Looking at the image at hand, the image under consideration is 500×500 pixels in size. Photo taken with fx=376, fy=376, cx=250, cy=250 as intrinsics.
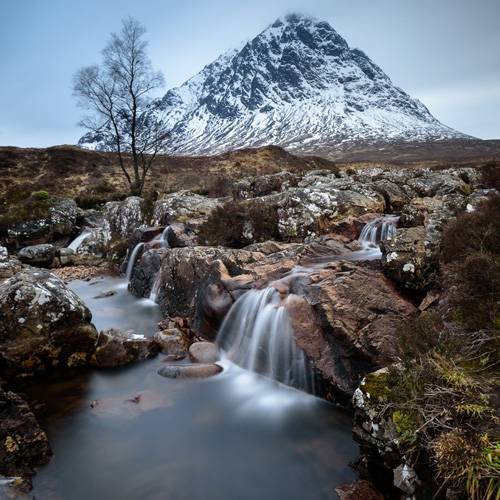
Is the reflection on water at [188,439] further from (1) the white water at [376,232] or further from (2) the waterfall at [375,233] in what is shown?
(1) the white water at [376,232]

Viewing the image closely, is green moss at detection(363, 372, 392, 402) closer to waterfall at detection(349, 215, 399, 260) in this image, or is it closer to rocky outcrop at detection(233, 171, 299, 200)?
waterfall at detection(349, 215, 399, 260)

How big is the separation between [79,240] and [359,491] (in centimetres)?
1995

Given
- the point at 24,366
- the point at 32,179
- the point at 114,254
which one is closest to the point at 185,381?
the point at 24,366

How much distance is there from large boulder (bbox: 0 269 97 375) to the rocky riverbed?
0.02m

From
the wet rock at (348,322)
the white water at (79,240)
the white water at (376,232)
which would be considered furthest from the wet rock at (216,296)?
the white water at (79,240)

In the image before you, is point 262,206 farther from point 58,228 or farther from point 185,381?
point 58,228

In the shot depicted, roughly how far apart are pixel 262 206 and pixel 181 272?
4376 millimetres

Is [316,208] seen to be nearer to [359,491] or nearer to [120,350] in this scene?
[120,350]

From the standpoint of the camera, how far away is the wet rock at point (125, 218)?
19359mm

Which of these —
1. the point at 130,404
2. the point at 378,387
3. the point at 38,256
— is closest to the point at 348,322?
the point at 378,387

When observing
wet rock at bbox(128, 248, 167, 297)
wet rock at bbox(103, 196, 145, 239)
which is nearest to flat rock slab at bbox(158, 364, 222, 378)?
wet rock at bbox(128, 248, 167, 297)

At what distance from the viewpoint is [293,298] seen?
752 cm

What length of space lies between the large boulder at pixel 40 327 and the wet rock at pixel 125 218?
1118 centimetres

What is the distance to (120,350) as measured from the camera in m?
8.38
